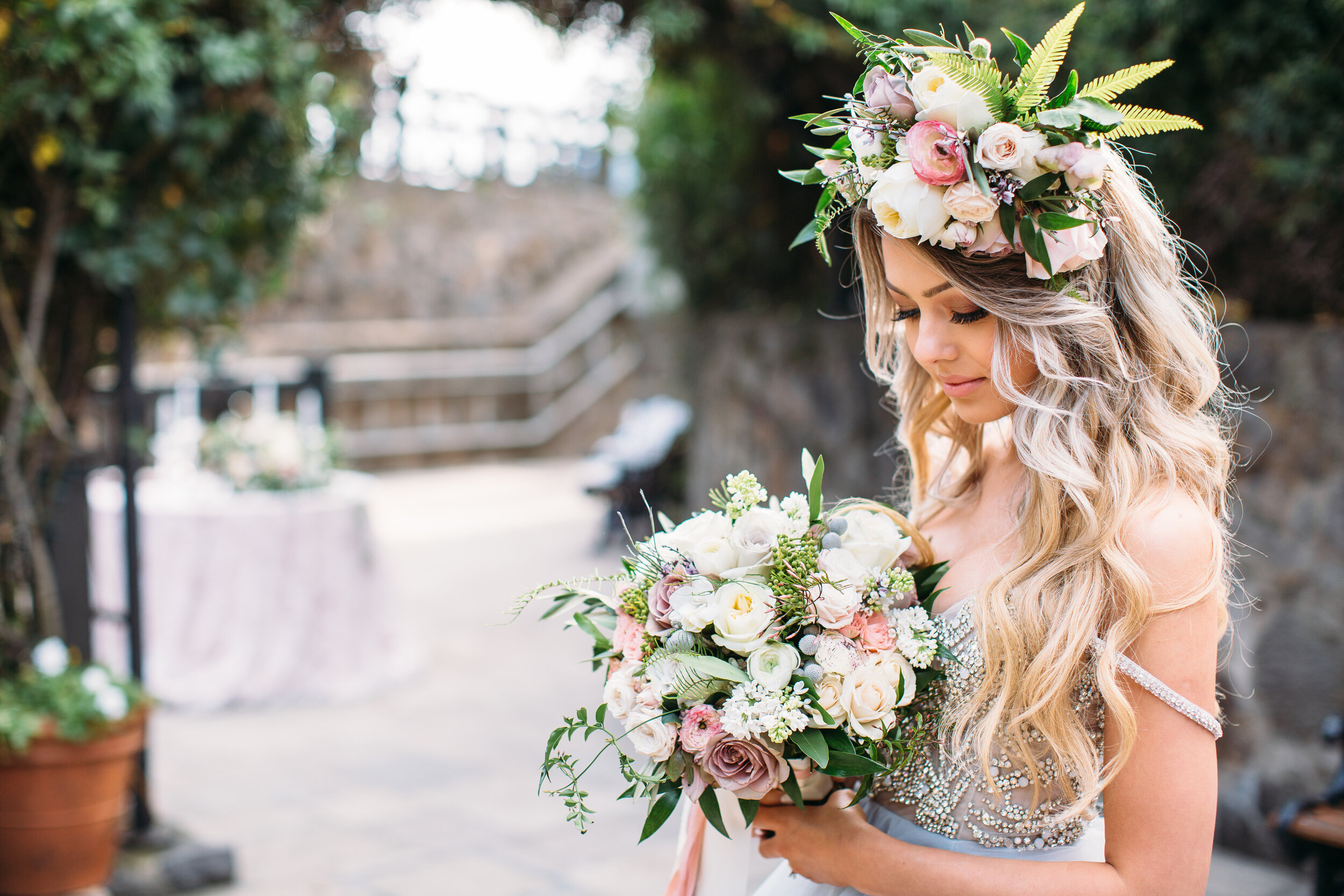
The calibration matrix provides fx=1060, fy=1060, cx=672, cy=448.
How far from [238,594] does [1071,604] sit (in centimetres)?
498

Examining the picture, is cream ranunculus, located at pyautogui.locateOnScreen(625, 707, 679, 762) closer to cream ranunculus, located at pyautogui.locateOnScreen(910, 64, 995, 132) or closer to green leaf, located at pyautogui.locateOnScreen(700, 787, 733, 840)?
green leaf, located at pyautogui.locateOnScreen(700, 787, 733, 840)

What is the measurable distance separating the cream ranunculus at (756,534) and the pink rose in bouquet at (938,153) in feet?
1.61

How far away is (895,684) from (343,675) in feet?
15.9

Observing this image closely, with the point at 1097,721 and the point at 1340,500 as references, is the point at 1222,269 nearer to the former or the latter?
the point at 1340,500

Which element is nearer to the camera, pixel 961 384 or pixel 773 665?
pixel 773 665

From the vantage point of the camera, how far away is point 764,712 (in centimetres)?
133

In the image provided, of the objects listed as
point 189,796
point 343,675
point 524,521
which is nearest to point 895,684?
point 189,796

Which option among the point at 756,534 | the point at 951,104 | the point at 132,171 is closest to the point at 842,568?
the point at 756,534

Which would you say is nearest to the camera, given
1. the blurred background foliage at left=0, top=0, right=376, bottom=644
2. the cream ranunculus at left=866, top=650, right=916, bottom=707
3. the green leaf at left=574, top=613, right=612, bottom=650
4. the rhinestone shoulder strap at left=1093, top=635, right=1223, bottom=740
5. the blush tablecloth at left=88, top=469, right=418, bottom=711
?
→ the rhinestone shoulder strap at left=1093, top=635, right=1223, bottom=740

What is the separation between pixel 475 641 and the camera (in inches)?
267

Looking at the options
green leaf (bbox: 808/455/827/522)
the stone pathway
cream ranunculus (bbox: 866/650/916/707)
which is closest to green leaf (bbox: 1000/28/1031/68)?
green leaf (bbox: 808/455/827/522)

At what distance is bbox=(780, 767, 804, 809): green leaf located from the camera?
1416 mm

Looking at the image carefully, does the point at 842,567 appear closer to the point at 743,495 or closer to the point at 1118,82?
the point at 743,495

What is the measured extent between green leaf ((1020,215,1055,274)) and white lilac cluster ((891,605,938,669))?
0.50 metres
